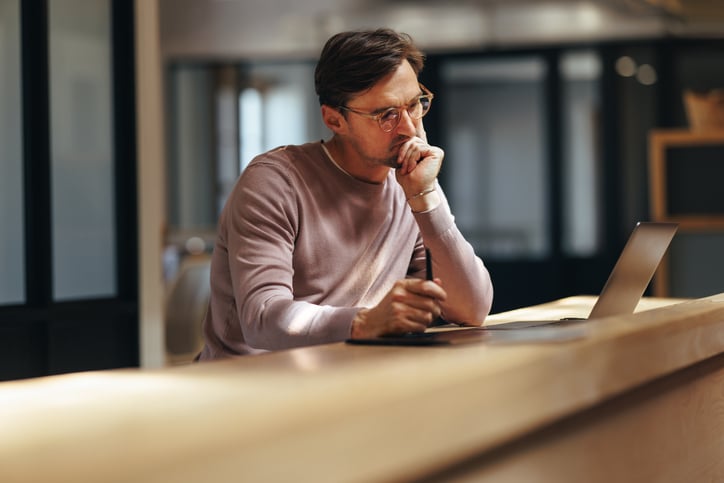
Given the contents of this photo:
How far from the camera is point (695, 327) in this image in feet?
5.28

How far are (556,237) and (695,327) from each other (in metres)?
6.61

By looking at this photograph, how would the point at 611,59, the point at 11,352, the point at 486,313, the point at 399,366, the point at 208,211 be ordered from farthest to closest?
1. the point at 208,211
2. the point at 611,59
3. the point at 11,352
4. the point at 486,313
5. the point at 399,366

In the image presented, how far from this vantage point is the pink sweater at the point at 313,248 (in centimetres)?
185

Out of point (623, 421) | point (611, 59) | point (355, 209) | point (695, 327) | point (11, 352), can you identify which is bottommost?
point (11, 352)

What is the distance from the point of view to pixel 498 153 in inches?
326

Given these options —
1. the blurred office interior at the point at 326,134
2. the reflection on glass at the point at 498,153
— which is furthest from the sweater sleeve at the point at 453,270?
the reflection on glass at the point at 498,153

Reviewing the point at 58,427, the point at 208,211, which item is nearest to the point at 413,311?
the point at 58,427

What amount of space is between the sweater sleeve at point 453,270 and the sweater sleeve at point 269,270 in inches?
10.6

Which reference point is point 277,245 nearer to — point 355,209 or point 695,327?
point 355,209

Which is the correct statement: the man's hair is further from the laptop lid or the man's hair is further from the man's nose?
the laptop lid

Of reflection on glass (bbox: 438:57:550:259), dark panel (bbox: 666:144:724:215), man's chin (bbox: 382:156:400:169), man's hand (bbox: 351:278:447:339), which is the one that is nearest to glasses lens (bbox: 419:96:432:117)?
man's chin (bbox: 382:156:400:169)

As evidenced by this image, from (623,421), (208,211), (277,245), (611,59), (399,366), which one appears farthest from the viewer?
(208,211)

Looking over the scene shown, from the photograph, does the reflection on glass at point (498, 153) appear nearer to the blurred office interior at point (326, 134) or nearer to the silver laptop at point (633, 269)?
the blurred office interior at point (326, 134)

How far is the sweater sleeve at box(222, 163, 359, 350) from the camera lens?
1707mm
